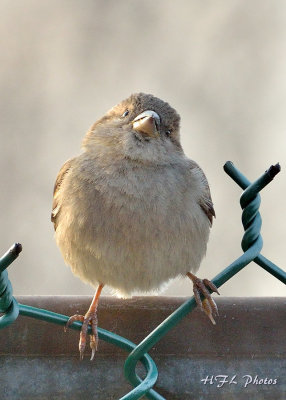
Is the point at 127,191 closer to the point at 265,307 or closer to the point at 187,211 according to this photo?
the point at 187,211

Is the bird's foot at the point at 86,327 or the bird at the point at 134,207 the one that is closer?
the bird's foot at the point at 86,327

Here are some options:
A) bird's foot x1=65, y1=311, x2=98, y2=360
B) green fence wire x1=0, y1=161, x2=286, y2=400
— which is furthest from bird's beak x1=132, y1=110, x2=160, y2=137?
green fence wire x1=0, y1=161, x2=286, y2=400

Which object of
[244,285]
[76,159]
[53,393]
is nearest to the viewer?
[53,393]

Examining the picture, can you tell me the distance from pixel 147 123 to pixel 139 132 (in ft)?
0.15

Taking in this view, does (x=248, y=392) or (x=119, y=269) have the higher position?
(x=248, y=392)

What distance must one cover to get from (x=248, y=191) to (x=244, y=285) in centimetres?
234

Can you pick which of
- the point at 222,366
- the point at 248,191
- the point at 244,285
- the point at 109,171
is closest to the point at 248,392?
the point at 222,366

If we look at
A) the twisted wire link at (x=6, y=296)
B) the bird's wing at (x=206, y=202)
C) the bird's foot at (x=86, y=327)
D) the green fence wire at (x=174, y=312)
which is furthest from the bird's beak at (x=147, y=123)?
the twisted wire link at (x=6, y=296)

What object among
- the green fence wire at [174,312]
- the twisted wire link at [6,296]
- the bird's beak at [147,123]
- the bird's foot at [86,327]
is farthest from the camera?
the bird's beak at [147,123]

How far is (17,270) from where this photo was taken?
367cm

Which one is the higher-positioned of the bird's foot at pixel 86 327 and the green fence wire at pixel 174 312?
the green fence wire at pixel 174 312

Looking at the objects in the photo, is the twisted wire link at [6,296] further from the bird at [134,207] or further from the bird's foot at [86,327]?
the bird at [134,207]

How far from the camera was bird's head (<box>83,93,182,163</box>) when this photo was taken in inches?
93.0

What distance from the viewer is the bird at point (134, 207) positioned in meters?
2.21
